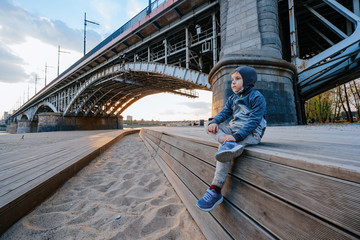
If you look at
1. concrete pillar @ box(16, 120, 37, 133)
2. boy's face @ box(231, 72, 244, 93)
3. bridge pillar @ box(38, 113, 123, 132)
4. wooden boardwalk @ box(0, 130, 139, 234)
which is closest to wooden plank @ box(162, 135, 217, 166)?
boy's face @ box(231, 72, 244, 93)

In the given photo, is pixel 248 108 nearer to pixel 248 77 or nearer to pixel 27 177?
pixel 248 77

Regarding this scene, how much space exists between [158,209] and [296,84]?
921 cm

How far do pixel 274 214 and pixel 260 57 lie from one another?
23.9 feet

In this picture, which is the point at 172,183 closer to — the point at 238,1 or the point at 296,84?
the point at 296,84

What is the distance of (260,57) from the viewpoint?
6.61 meters

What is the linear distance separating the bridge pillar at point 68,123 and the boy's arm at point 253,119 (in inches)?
1156

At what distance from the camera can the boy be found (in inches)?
46.6

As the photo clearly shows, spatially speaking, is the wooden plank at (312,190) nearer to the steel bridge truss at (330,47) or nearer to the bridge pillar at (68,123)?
the steel bridge truss at (330,47)

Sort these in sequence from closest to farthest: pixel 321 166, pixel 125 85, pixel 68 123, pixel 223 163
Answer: pixel 321 166, pixel 223 163, pixel 125 85, pixel 68 123

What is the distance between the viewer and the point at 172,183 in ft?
8.57

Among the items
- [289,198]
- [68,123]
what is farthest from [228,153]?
[68,123]

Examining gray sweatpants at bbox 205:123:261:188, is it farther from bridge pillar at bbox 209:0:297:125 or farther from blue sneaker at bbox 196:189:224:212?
bridge pillar at bbox 209:0:297:125

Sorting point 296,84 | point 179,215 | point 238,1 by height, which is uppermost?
point 238,1

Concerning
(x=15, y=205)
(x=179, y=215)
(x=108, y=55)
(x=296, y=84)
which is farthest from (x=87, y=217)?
(x=108, y=55)
